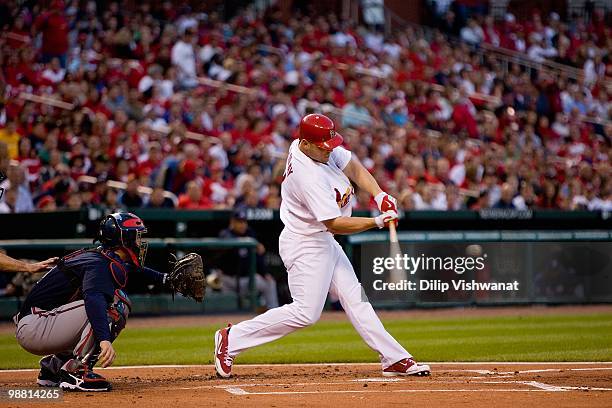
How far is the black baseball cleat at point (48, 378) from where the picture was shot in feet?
23.1

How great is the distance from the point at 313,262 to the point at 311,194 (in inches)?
20.1

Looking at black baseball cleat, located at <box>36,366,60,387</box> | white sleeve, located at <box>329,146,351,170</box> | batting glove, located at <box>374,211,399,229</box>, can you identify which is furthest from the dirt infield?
white sleeve, located at <box>329,146,351,170</box>

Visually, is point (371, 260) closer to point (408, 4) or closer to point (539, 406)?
point (539, 406)

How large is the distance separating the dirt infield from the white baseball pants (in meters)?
0.26

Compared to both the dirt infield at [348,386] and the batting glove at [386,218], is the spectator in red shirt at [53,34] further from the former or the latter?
the batting glove at [386,218]

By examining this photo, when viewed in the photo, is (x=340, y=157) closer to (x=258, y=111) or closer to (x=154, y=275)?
(x=154, y=275)

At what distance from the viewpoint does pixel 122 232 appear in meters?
6.66

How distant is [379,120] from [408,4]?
8.29 meters

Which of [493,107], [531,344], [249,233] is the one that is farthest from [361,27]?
[531,344]

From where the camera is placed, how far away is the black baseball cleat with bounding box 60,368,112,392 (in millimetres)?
6727

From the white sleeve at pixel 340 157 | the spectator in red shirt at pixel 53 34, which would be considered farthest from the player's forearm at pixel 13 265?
the spectator in red shirt at pixel 53 34

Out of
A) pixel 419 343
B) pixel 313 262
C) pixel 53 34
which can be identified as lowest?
pixel 419 343

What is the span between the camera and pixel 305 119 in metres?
7.25

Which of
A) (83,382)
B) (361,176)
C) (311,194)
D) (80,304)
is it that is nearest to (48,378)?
(83,382)
